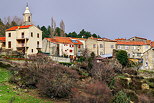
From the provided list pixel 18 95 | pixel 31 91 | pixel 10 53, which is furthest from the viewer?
pixel 10 53

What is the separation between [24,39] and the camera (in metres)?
44.5

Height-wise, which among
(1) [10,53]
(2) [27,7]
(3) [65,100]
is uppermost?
(2) [27,7]

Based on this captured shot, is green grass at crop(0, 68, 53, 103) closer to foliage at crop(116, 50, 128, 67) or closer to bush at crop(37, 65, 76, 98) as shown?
bush at crop(37, 65, 76, 98)

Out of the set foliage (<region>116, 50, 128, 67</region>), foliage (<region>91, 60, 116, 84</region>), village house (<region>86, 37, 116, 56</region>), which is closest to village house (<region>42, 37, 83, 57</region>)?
village house (<region>86, 37, 116, 56</region>)

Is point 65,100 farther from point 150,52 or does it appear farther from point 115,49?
point 115,49

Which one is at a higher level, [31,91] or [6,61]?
[6,61]

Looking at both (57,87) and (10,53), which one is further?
(10,53)

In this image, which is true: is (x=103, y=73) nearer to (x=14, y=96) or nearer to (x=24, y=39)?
(x=14, y=96)

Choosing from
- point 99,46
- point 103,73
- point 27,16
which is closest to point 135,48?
point 99,46

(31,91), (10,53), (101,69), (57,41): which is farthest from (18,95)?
(57,41)

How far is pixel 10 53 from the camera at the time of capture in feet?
136

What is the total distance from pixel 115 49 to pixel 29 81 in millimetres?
39142

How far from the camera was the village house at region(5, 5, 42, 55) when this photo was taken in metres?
44.1

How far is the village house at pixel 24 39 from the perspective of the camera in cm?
4409
